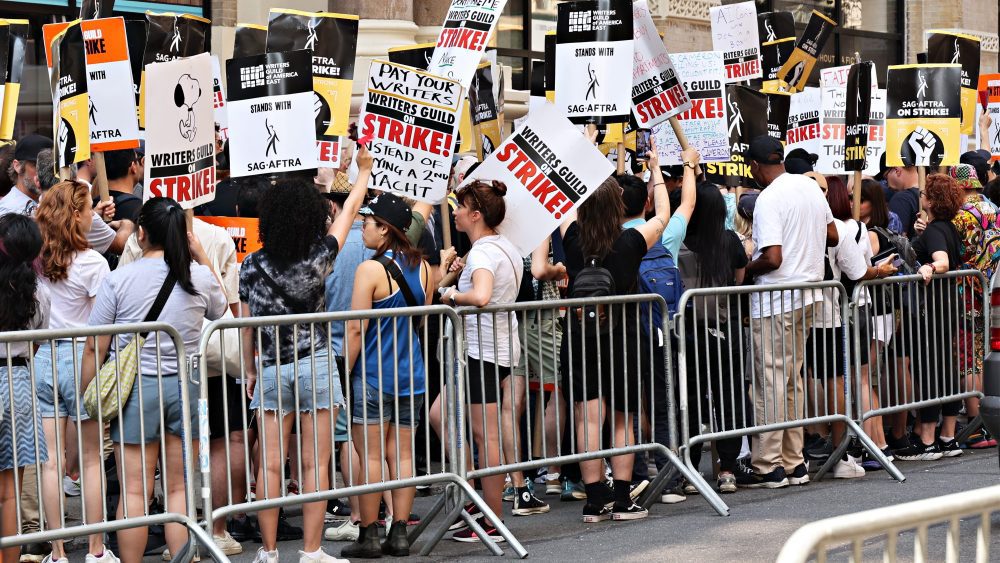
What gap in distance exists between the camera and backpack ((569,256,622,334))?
8430 millimetres

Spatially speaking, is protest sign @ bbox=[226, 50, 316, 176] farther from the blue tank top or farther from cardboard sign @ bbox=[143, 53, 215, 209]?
the blue tank top

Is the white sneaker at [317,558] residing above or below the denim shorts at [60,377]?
below

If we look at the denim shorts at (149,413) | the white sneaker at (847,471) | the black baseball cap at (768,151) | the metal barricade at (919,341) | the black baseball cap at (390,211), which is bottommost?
the white sneaker at (847,471)

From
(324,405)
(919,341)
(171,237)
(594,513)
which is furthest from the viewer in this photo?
(919,341)

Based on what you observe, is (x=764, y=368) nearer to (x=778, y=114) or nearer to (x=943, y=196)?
(x=943, y=196)

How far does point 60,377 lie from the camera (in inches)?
275

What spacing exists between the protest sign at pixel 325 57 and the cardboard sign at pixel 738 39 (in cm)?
385

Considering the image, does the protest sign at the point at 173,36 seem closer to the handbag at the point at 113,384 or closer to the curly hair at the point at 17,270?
the curly hair at the point at 17,270

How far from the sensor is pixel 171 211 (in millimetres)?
7008

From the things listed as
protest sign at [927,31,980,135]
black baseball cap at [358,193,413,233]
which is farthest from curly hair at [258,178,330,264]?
protest sign at [927,31,980,135]

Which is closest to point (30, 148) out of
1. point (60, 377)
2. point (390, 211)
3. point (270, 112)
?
point (270, 112)

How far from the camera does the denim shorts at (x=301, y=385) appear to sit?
709 cm

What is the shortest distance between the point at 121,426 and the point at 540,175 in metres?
2.75

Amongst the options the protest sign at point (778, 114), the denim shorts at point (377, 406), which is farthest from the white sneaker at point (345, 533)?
the protest sign at point (778, 114)
